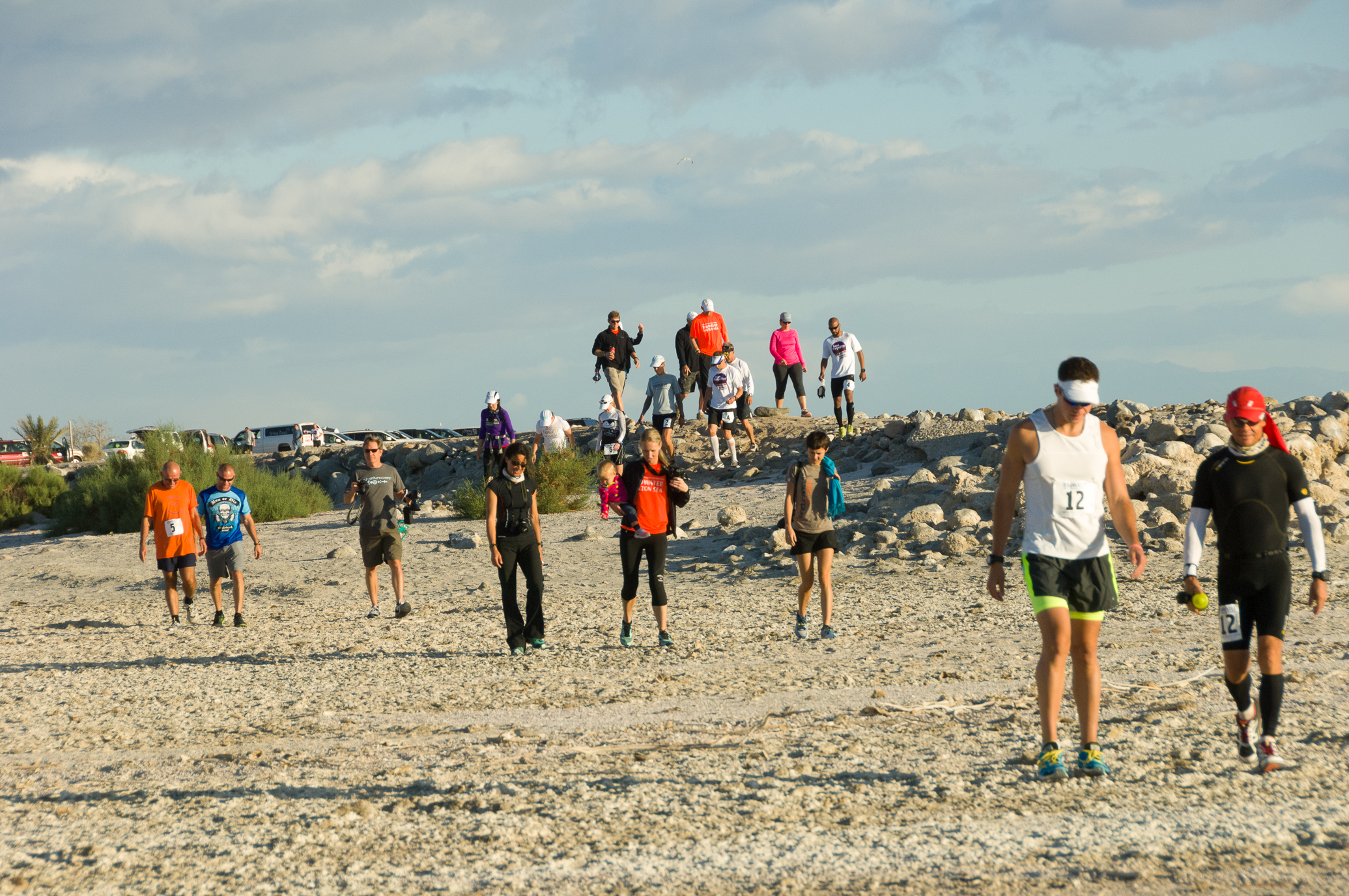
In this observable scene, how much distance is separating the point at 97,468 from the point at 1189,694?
1051 inches

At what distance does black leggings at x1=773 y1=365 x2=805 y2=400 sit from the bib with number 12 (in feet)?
56.5

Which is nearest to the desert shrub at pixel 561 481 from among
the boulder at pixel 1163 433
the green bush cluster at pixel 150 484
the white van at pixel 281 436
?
the green bush cluster at pixel 150 484

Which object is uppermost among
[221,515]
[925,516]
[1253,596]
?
[221,515]

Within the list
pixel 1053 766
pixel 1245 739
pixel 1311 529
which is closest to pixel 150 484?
pixel 1053 766

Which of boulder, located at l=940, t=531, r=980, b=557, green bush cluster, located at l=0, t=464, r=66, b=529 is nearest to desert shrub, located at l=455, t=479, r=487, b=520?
boulder, located at l=940, t=531, r=980, b=557

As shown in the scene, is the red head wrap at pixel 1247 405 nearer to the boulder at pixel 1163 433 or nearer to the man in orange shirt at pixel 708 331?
the boulder at pixel 1163 433

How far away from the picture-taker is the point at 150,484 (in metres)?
23.0

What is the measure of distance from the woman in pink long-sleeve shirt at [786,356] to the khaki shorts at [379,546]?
11.6 metres

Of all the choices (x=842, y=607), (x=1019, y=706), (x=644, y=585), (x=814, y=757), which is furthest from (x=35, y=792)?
(x=644, y=585)

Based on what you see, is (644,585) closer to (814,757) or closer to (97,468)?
(814,757)

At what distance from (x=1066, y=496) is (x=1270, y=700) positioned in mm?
1370

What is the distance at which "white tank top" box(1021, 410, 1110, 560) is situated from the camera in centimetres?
511

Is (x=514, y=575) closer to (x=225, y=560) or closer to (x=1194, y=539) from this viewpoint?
(x=225, y=560)

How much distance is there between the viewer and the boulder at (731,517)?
16625mm
